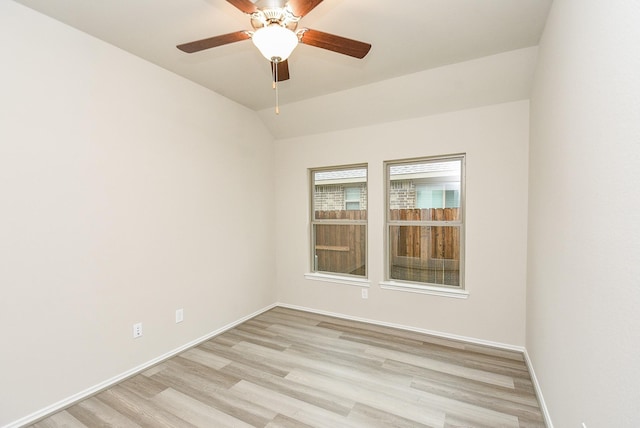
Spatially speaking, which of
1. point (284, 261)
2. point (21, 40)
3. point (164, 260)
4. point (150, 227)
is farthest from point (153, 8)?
point (284, 261)

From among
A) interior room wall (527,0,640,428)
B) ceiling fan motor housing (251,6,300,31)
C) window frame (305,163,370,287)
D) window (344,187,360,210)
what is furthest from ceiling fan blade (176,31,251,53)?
window (344,187,360,210)

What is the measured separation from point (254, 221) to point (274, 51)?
256 centimetres

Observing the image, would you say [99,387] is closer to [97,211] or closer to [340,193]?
[97,211]

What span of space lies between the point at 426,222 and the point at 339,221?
1.18 meters

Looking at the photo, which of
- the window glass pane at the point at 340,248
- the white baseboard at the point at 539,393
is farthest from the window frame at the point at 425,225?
the white baseboard at the point at 539,393

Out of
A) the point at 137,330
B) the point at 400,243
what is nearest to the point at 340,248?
the point at 400,243

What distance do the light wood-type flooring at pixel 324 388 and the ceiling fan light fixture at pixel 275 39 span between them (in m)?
2.37

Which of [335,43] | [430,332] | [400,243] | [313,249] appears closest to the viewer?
[335,43]

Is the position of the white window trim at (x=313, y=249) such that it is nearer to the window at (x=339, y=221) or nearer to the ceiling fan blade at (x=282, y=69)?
the window at (x=339, y=221)

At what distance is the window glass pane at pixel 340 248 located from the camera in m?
3.88

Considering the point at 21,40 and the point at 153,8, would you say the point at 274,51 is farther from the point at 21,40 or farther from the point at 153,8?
the point at 21,40

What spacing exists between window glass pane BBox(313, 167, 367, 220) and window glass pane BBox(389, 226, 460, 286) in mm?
606

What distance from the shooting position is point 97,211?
7.50ft

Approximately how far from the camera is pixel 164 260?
9.15 ft
